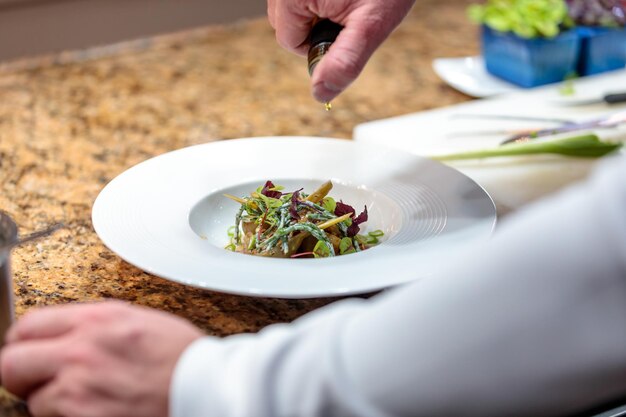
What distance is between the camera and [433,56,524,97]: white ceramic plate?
5.92 feet

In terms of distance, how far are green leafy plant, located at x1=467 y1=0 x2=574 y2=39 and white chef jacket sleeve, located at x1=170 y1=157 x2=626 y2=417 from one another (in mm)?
1249

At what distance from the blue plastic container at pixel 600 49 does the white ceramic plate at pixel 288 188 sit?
30.6 inches

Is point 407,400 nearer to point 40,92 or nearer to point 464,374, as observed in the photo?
point 464,374

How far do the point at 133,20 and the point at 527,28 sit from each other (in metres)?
1.38

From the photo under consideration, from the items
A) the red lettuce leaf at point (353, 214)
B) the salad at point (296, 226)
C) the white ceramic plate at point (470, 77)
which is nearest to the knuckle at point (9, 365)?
the salad at point (296, 226)

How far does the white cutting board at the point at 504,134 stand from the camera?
4.28 ft

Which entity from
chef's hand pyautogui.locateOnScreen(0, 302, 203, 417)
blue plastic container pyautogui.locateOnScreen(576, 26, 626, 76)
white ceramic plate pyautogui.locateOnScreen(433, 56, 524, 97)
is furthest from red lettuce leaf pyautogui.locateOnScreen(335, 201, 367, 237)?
blue plastic container pyautogui.locateOnScreen(576, 26, 626, 76)

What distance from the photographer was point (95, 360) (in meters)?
0.66

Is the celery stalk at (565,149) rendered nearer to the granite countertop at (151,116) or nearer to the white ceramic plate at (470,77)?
the granite countertop at (151,116)

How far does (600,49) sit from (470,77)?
29 cm

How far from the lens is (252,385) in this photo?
0.59m

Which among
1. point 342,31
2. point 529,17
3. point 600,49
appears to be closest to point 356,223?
point 342,31

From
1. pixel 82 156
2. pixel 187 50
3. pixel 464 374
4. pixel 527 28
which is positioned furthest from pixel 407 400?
pixel 187 50

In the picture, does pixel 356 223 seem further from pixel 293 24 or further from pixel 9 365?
pixel 9 365
